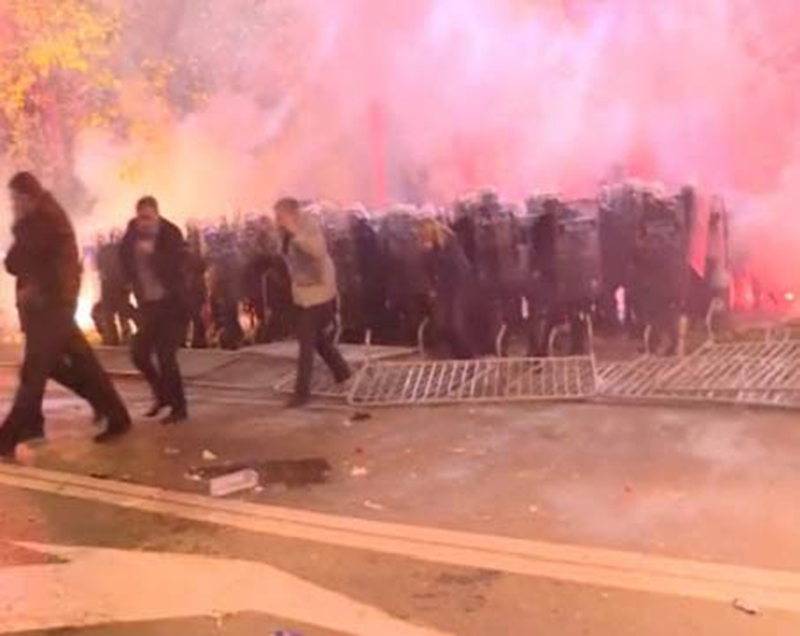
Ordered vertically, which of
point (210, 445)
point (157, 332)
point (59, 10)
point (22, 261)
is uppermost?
point (59, 10)

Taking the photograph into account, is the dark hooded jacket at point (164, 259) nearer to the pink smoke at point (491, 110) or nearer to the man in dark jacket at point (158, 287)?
the man in dark jacket at point (158, 287)

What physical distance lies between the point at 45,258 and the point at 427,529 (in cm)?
339

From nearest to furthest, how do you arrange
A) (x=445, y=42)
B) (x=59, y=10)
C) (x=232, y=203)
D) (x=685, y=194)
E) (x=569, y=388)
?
(x=569, y=388), (x=685, y=194), (x=445, y=42), (x=232, y=203), (x=59, y=10)

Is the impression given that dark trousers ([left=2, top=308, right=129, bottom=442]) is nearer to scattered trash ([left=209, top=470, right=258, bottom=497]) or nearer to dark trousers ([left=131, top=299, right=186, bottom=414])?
dark trousers ([left=131, top=299, right=186, bottom=414])

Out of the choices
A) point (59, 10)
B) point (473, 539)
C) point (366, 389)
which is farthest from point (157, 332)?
point (59, 10)

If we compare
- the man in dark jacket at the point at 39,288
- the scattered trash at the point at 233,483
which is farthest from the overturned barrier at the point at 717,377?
the man in dark jacket at the point at 39,288

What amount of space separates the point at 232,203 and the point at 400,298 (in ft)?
25.1

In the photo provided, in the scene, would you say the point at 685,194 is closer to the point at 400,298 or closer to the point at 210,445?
the point at 400,298

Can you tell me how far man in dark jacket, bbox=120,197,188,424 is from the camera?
7.92 m

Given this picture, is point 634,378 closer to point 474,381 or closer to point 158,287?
point 474,381

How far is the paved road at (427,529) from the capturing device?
4270 millimetres

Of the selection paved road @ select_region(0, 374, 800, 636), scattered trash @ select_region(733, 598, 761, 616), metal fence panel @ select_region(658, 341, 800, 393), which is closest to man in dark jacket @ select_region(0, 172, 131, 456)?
paved road @ select_region(0, 374, 800, 636)

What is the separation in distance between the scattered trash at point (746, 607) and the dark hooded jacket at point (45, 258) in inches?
188

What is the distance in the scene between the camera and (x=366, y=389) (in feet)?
27.9
